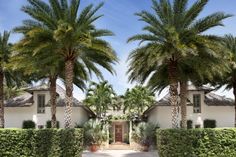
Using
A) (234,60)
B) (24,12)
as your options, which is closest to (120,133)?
(234,60)

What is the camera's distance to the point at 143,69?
27.8 meters

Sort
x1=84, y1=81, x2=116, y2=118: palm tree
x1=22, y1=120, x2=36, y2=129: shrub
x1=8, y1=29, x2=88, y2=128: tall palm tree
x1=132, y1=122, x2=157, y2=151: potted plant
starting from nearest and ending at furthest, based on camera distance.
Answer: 1. x1=8, y1=29, x2=88, y2=128: tall palm tree
2. x1=132, y1=122, x2=157, y2=151: potted plant
3. x1=22, y1=120, x2=36, y2=129: shrub
4. x1=84, y1=81, x2=116, y2=118: palm tree

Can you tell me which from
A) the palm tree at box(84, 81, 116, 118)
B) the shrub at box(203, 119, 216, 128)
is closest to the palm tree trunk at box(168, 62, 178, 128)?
the shrub at box(203, 119, 216, 128)

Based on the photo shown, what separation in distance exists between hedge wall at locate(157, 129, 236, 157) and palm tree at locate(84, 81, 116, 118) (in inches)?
1233

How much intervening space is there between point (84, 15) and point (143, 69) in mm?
5568

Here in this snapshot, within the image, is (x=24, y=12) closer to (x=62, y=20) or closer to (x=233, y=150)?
(x=62, y=20)

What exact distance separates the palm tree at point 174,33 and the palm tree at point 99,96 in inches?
1143

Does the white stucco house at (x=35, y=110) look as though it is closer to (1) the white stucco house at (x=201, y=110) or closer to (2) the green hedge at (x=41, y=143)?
(1) the white stucco house at (x=201, y=110)

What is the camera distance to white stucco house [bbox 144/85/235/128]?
139 feet

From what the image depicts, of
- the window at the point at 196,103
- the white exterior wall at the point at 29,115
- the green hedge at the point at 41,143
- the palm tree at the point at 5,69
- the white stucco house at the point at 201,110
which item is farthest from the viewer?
the window at the point at 196,103

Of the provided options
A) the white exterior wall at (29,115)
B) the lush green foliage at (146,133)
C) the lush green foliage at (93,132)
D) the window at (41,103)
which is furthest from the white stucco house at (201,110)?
the window at (41,103)

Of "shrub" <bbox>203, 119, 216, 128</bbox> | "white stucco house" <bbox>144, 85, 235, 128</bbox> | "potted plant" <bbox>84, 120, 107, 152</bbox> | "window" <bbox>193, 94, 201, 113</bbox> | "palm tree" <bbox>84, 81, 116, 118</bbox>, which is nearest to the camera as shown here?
"potted plant" <bbox>84, 120, 107, 152</bbox>

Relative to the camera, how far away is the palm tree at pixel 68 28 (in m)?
24.5

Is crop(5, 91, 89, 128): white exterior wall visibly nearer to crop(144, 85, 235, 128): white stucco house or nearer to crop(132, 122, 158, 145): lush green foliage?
crop(132, 122, 158, 145): lush green foliage
